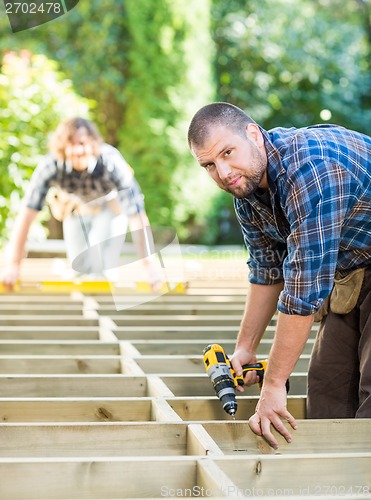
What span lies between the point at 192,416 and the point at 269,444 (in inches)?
15.9

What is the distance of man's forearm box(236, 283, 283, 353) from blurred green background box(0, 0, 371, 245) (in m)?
7.85

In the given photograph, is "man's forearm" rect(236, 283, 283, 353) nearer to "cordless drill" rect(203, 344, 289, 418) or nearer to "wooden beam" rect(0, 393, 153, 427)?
"cordless drill" rect(203, 344, 289, 418)

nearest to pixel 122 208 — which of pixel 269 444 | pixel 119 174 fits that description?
pixel 119 174

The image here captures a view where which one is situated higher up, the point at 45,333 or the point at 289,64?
the point at 45,333

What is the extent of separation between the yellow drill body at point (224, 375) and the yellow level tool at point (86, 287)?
2.59 meters

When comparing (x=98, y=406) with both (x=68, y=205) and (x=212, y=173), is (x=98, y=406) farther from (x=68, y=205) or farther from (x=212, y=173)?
(x=68, y=205)

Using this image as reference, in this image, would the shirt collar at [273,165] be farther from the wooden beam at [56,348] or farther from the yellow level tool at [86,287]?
the yellow level tool at [86,287]

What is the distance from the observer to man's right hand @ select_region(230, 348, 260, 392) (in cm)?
271

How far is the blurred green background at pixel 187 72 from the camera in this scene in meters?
11.6

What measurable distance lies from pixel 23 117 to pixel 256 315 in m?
4.86

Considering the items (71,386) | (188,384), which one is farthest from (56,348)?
(188,384)

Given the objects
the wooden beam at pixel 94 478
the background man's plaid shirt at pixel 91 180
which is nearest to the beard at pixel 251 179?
the wooden beam at pixel 94 478

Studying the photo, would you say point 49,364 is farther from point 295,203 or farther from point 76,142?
point 76,142

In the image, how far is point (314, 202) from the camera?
7.24 feet
